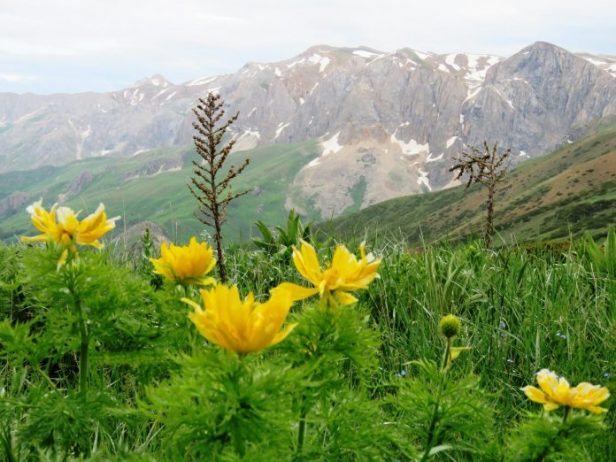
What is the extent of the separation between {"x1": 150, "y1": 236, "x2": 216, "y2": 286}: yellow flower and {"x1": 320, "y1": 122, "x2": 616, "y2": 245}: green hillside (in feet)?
220

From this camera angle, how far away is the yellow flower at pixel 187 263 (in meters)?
2.06

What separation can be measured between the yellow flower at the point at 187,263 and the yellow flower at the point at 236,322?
2.39 feet

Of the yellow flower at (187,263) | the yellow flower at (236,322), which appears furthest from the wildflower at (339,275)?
the yellow flower at (187,263)

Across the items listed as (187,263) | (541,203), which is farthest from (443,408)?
(541,203)

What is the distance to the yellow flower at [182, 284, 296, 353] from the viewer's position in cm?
132

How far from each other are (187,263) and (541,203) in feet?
424

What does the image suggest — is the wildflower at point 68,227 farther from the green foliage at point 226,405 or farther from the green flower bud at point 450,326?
the green flower bud at point 450,326

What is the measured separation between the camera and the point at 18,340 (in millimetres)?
2105

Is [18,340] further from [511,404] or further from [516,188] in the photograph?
[516,188]

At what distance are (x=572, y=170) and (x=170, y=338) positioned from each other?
14537cm

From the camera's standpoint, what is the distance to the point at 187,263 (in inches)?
81.0

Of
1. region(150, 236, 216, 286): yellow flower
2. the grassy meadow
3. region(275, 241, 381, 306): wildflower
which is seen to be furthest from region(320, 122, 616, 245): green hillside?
region(275, 241, 381, 306): wildflower

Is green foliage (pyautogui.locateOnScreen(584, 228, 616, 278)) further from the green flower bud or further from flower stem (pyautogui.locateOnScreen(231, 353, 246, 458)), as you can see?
flower stem (pyautogui.locateOnScreen(231, 353, 246, 458))

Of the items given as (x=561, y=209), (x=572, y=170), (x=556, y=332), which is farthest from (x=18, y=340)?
(x=572, y=170)
